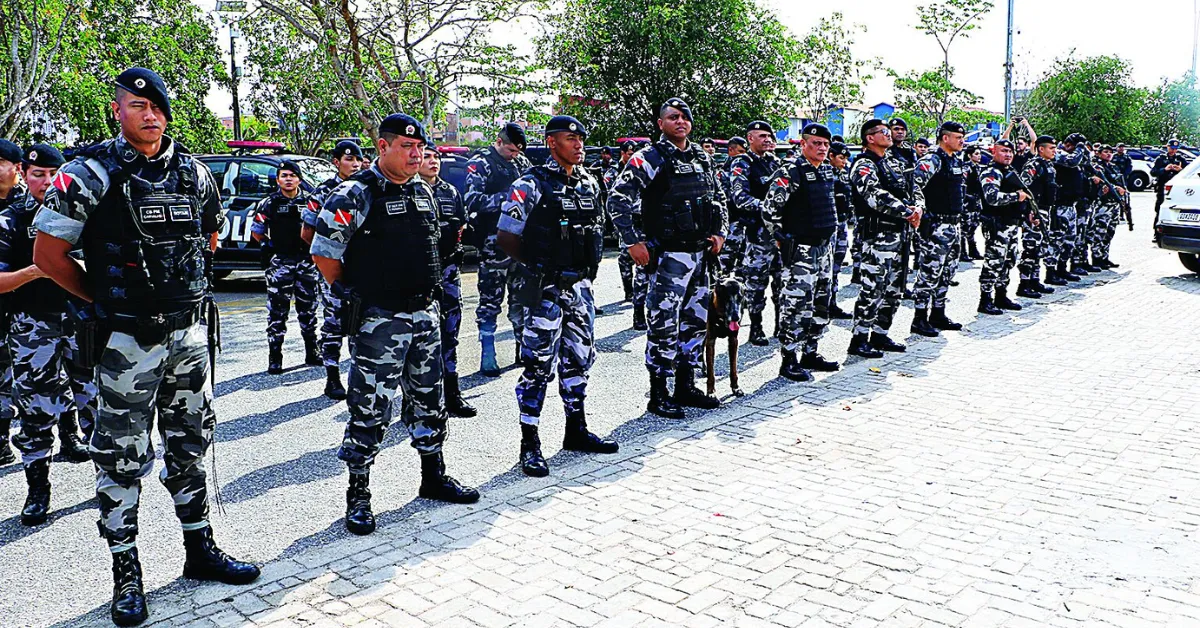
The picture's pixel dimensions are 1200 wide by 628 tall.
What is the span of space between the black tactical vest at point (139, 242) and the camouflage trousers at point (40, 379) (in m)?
1.52

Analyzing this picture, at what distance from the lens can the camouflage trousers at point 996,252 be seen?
10.6 metres

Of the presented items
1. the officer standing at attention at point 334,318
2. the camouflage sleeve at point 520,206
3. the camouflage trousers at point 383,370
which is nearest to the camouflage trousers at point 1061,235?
the officer standing at attention at point 334,318

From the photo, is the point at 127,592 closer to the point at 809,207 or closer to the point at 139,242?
the point at 139,242

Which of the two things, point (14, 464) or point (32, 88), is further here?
point (32, 88)

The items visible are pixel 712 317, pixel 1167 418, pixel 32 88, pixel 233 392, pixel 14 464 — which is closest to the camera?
pixel 14 464

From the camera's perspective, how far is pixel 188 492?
13.7 feet

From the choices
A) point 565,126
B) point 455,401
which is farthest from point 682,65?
point 565,126

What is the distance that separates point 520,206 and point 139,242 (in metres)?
2.27

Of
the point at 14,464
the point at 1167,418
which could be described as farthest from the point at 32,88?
the point at 1167,418

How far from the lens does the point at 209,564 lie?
4.18 meters

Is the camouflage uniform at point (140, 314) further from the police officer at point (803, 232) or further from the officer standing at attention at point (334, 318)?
the police officer at point (803, 232)

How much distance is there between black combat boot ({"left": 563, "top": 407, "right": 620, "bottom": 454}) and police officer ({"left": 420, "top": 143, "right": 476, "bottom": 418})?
2.92 ft

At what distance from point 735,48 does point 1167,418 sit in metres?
19.5

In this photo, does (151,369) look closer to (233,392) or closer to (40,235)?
(40,235)
